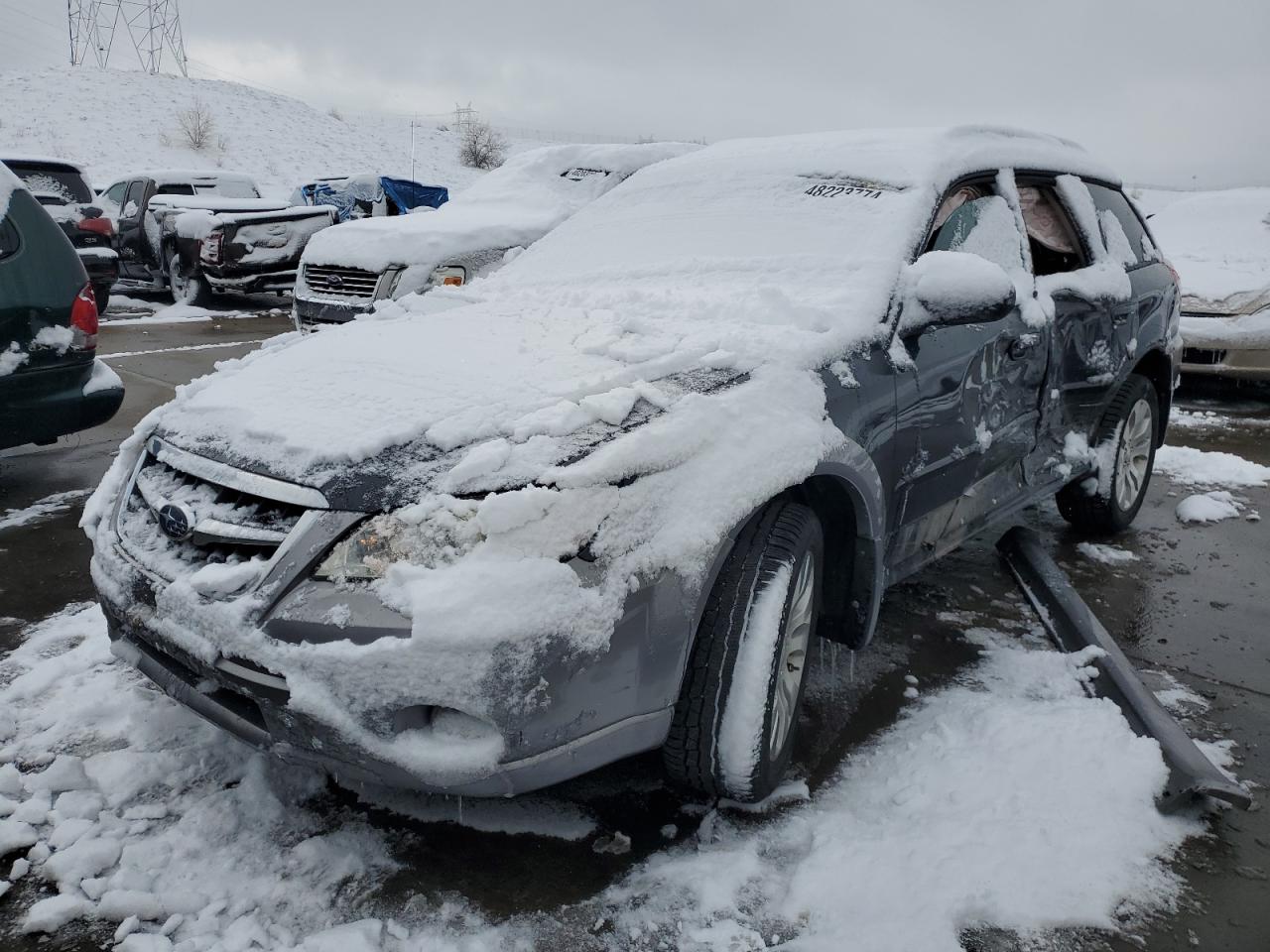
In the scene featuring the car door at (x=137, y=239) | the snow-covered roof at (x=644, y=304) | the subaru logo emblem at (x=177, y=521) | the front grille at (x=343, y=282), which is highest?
the snow-covered roof at (x=644, y=304)

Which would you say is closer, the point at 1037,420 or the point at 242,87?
the point at 1037,420

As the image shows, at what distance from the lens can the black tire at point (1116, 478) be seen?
4.03 m

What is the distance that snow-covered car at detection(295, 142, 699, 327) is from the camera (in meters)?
6.91

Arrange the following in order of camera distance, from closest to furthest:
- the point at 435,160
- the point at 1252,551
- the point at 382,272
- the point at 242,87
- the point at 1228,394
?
the point at 1252,551 → the point at 382,272 → the point at 1228,394 → the point at 435,160 → the point at 242,87

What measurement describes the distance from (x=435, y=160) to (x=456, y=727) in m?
44.7

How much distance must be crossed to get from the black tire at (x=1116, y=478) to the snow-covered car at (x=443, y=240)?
413 cm

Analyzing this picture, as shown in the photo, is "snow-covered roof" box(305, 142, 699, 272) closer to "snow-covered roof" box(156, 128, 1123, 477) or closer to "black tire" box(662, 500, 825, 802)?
"snow-covered roof" box(156, 128, 1123, 477)

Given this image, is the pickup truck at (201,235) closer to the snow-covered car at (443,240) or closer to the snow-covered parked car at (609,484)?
the snow-covered car at (443,240)

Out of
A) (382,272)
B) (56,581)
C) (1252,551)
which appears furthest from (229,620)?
(382,272)

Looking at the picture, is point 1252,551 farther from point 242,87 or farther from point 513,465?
point 242,87

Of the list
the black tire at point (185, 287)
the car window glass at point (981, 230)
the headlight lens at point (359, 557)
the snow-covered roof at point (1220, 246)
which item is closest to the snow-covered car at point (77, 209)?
the black tire at point (185, 287)

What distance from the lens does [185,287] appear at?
38.9 feet

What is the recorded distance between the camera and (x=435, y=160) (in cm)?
4294

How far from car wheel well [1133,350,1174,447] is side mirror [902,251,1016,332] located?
1990mm
